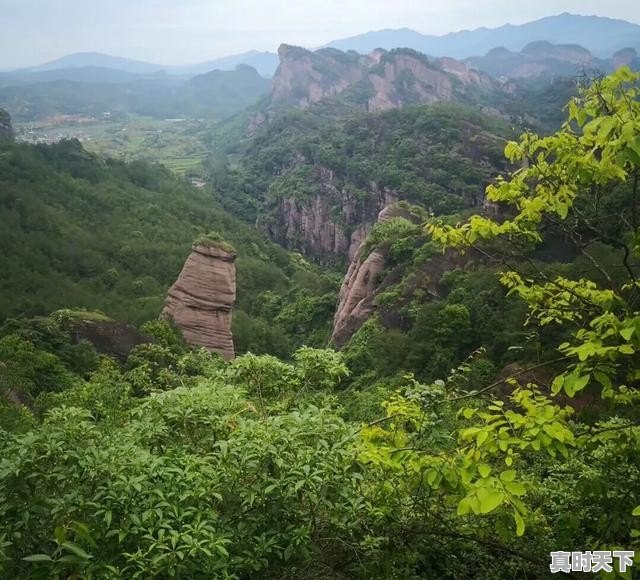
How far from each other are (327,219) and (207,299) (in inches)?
1776

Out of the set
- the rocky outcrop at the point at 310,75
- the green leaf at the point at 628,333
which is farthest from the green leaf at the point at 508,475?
the rocky outcrop at the point at 310,75

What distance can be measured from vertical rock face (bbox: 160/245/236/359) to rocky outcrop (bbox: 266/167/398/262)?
1465 inches

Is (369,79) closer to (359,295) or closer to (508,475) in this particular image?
(359,295)

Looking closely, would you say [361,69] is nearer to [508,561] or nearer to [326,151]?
[326,151]

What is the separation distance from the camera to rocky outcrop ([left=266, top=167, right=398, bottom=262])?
66.4 metres

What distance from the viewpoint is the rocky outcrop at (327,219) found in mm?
66438

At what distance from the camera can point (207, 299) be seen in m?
26.9

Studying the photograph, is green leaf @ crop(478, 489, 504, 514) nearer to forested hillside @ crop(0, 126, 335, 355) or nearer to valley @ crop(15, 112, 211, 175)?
forested hillside @ crop(0, 126, 335, 355)

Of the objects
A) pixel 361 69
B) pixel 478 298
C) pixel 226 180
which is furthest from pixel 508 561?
pixel 361 69

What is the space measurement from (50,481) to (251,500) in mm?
1253

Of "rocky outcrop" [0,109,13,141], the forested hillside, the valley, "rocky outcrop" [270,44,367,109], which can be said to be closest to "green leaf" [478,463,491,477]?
the forested hillside

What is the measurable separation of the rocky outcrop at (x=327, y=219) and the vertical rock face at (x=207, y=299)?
37211 millimetres

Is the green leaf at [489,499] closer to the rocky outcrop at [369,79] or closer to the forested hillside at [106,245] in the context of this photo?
the forested hillside at [106,245]

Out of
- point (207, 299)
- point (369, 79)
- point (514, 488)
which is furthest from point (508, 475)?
point (369, 79)
